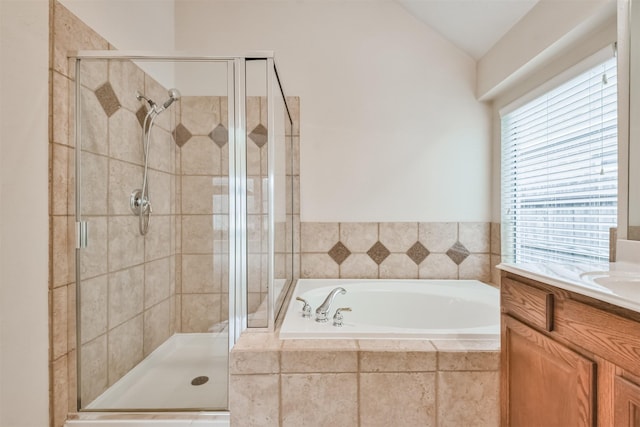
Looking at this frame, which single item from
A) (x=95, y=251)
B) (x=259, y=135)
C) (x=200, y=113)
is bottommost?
(x=95, y=251)

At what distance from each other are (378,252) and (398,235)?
7.3 inches

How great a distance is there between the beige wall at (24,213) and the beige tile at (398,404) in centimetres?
125

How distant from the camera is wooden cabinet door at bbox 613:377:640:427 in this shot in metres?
0.63

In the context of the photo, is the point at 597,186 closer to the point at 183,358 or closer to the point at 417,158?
the point at 417,158

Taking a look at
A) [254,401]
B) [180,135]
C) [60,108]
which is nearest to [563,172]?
[254,401]

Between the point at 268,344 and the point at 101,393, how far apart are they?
87 cm

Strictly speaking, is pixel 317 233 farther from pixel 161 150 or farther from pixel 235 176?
pixel 161 150

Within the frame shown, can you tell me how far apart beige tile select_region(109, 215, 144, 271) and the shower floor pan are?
43cm

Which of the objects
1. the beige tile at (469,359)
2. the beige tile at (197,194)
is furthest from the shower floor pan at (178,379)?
the beige tile at (469,359)

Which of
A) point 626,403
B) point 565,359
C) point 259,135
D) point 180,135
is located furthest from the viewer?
point 180,135

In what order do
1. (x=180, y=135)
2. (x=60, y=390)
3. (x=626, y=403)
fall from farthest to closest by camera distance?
(x=180, y=135), (x=60, y=390), (x=626, y=403)

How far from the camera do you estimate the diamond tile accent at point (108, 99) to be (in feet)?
4.74

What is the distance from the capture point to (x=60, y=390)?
1.30m

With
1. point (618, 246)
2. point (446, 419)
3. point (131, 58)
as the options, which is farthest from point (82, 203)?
point (618, 246)
